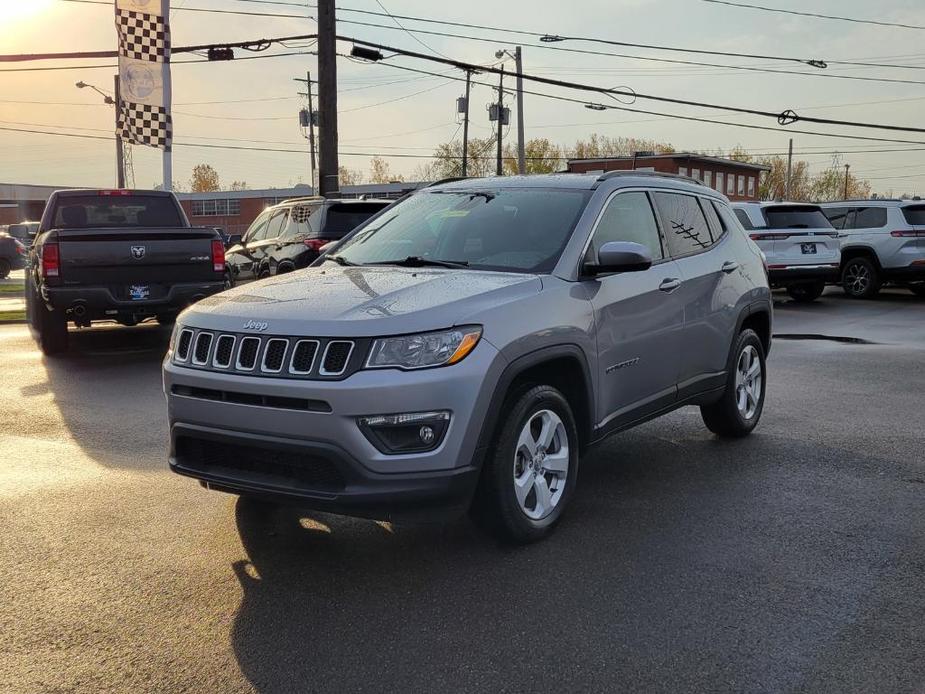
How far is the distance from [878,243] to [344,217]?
1166 cm

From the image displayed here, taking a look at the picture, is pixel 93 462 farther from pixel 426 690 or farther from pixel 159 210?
pixel 159 210

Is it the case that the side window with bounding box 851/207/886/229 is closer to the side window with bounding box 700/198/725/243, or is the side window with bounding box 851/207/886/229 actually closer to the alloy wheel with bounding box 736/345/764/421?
the alloy wheel with bounding box 736/345/764/421

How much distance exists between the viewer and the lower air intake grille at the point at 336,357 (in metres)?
4.02

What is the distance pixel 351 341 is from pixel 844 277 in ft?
61.5

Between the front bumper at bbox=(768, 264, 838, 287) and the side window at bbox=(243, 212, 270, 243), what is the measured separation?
9588mm

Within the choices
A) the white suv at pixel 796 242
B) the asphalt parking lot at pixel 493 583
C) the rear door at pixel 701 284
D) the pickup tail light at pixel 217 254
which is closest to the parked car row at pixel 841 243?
the white suv at pixel 796 242

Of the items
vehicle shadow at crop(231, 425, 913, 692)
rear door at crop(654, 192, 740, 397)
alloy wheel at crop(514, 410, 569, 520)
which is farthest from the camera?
rear door at crop(654, 192, 740, 397)

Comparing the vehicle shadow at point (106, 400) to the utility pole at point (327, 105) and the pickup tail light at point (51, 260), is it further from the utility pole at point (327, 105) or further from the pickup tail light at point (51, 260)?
the utility pole at point (327, 105)

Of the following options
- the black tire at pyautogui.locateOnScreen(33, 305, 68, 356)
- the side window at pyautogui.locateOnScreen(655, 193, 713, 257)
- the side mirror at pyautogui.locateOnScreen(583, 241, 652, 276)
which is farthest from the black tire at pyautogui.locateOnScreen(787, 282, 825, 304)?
the side mirror at pyautogui.locateOnScreen(583, 241, 652, 276)

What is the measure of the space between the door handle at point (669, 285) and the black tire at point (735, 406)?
1037 millimetres

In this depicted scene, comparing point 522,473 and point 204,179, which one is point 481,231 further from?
point 204,179

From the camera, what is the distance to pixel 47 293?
10.4 metres

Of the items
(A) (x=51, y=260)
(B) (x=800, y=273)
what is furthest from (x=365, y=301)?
(B) (x=800, y=273)

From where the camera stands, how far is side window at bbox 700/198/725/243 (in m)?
6.62
